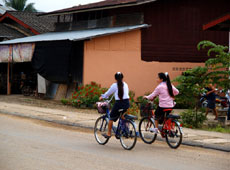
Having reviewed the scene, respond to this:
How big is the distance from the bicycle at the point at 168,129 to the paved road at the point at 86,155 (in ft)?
0.68

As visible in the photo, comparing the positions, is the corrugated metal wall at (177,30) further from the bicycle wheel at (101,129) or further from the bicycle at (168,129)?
the bicycle wheel at (101,129)

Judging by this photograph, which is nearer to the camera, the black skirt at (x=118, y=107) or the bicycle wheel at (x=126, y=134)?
the bicycle wheel at (x=126, y=134)

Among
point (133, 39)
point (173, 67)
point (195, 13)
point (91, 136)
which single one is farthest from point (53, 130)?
point (195, 13)

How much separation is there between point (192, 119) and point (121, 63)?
8922 mm

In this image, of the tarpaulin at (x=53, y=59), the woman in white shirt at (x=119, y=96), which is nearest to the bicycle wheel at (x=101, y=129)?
the woman in white shirt at (x=119, y=96)

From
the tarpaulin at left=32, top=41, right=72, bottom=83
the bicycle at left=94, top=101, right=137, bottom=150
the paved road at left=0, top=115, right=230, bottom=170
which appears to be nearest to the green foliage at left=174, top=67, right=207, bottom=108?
the paved road at left=0, top=115, right=230, bottom=170

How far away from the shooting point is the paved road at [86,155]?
8094 mm

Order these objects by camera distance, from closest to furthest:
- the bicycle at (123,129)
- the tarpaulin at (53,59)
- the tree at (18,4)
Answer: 1. the bicycle at (123,129)
2. the tarpaulin at (53,59)
3. the tree at (18,4)

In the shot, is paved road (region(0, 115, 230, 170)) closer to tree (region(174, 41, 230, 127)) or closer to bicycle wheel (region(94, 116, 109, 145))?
bicycle wheel (region(94, 116, 109, 145))

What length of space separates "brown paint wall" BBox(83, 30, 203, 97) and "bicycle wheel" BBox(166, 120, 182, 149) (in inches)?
478

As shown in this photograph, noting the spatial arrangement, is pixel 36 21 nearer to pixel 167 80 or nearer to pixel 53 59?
pixel 53 59

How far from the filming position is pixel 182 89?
15312 mm

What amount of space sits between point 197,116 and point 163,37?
10251 mm

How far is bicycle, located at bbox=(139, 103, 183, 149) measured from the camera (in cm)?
1042
